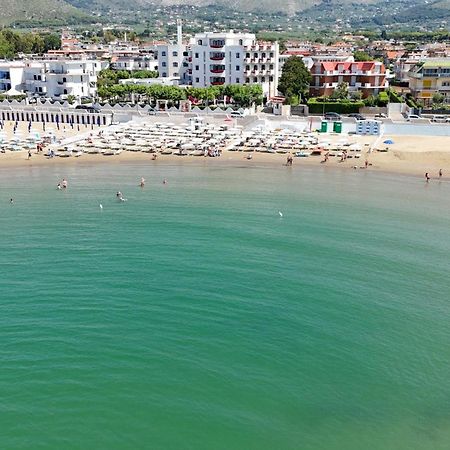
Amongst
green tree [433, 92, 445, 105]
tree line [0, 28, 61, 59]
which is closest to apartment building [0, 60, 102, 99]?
tree line [0, 28, 61, 59]

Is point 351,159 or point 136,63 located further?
point 136,63

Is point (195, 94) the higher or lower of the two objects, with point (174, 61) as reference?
lower

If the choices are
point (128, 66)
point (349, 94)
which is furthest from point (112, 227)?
point (128, 66)

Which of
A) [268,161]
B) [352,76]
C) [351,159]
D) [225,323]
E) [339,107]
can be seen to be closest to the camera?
[225,323]

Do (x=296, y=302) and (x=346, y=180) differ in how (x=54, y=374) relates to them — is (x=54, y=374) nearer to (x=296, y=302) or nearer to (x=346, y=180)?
(x=296, y=302)

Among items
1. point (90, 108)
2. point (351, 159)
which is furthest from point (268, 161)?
point (90, 108)

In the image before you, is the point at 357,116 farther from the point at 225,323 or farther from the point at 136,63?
the point at 136,63
